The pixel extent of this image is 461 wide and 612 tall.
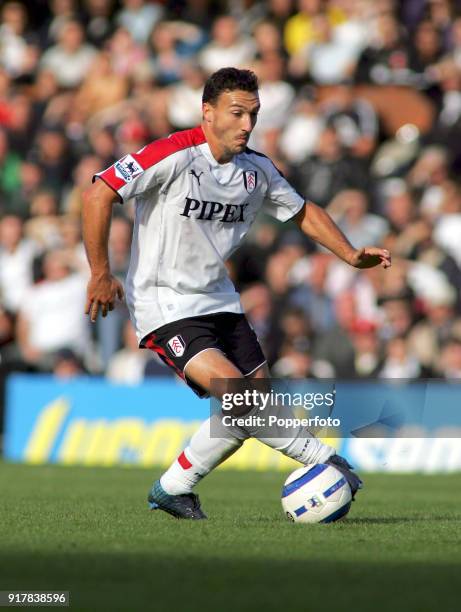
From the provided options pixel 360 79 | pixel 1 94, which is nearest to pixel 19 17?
pixel 1 94

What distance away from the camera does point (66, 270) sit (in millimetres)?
17062

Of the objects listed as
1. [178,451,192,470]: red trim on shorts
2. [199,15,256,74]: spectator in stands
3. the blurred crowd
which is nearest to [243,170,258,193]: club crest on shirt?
[178,451,192,470]: red trim on shorts

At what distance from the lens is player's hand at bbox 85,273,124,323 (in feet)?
25.0

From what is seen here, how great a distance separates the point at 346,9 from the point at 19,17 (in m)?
5.60

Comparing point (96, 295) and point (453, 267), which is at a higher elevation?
point (96, 295)

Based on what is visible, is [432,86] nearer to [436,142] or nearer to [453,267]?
[436,142]

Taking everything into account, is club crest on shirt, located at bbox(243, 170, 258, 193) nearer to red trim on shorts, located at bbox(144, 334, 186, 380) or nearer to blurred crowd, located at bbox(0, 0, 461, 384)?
red trim on shorts, located at bbox(144, 334, 186, 380)

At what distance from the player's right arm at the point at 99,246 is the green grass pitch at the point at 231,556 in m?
1.21

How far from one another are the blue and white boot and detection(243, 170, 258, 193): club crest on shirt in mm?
1802

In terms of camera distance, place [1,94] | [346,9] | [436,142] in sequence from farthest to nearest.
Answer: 1. [1,94]
2. [346,9]
3. [436,142]

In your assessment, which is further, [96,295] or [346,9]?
[346,9]

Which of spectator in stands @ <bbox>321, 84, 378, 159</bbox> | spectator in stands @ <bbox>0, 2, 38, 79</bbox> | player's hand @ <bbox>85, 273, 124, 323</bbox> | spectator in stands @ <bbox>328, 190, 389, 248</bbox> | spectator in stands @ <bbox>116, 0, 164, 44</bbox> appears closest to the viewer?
player's hand @ <bbox>85, 273, 124, 323</bbox>

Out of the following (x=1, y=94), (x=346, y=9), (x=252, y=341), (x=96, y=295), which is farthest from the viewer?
(x=1, y=94)

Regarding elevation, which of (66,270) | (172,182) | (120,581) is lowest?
(66,270)
